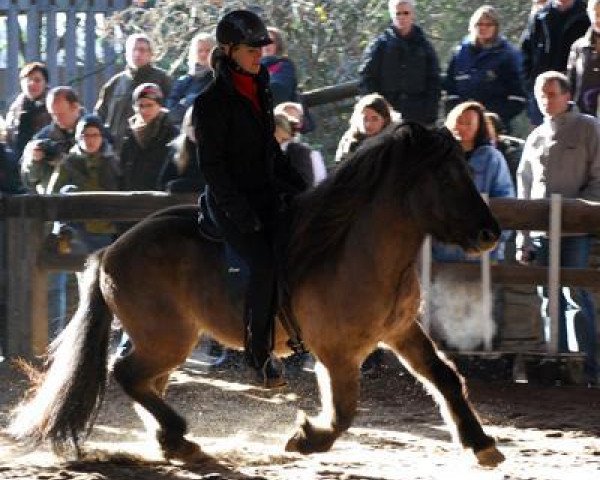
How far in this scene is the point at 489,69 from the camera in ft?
38.9

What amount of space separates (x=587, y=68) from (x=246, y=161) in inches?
168

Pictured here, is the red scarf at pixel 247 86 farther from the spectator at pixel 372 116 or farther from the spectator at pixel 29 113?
the spectator at pixel 29 113

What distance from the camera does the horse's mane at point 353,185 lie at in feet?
23.6

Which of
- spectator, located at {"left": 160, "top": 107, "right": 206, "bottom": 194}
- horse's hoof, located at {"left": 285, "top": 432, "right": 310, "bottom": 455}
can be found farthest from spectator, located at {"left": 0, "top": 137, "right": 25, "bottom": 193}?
horse's hoof, located at {"left": 285, "top": 432, "right": 310, "bottom": 455}

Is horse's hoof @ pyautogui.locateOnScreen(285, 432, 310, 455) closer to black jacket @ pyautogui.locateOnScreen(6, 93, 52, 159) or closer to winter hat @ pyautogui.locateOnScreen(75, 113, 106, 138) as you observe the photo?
winter hat @ pyautogui.locateOnScreen(75, 113, 106, 138)

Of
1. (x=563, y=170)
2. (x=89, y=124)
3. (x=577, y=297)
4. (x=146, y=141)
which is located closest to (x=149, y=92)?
(x=146, y=141)

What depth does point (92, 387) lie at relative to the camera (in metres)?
8.12

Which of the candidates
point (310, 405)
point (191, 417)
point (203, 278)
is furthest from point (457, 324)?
point (203, 278)

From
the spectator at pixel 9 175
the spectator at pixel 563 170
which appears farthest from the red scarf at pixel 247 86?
the spectator at pixel 9 175

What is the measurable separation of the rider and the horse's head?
0.84 m

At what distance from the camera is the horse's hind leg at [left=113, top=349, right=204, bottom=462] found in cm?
788

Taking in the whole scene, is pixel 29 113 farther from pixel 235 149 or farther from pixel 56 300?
pixel 235 149

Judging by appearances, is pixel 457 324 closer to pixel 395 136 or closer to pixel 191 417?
pixel 191 417

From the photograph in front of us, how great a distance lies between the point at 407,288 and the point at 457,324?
3.55 metres
